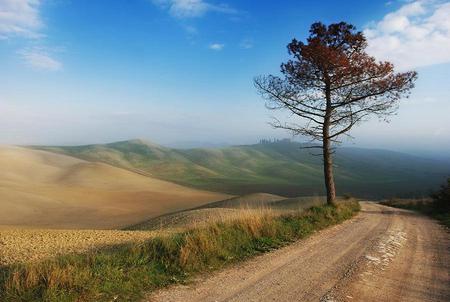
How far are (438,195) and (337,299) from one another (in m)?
26.1

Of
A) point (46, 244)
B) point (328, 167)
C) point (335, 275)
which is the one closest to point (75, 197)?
point (328, 167)

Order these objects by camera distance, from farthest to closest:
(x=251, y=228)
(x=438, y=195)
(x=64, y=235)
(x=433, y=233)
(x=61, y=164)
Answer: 1. (x=61, y=164)
2. (x=438, y=195)
3. (x=64, y=235)
4. (x=433, y=233)
5. (x=251, y=228)

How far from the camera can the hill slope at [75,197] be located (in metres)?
50.5

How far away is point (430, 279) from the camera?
319 inches

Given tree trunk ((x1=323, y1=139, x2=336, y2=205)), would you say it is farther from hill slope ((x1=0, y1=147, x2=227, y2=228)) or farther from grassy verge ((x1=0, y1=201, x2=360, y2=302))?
hill slope ((x1=0, y1=147, x2=227, y2=228))

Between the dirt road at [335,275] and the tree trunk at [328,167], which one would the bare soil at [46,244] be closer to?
the dirt road at [335,275]

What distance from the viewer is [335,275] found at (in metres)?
8.15

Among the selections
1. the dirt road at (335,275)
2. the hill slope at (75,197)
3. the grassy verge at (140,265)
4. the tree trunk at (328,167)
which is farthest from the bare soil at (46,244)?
the hill slope at (75,197)

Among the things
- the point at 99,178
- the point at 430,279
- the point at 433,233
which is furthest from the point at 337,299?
the point at 99,178

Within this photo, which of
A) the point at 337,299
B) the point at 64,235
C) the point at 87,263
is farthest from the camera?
the point at 64,235

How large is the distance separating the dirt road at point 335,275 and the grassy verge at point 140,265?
0.52 meters

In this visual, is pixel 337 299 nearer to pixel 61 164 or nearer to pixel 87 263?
pixel 87 263

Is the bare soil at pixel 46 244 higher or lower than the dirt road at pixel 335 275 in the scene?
lower

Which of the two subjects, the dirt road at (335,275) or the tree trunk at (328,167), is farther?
the tree trunk at (328,167)
